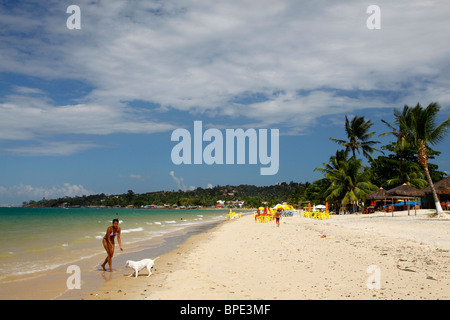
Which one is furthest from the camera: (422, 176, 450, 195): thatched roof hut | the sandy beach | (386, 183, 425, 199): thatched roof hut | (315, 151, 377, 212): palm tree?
(315, 151, 377, 212): palm tree

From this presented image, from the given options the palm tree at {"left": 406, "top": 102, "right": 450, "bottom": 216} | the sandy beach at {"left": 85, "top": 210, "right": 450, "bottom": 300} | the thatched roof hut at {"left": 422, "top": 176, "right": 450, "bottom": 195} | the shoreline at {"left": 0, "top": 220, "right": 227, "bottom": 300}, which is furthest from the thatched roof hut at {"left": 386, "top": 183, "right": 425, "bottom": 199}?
the shoreline at {"left": 0, "top": 220, "right": 227, "bottom": 300}

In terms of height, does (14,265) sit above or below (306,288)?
below

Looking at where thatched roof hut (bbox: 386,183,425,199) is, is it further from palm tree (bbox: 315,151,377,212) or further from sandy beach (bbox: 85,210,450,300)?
sandy beach (bbox: 85,210,450,300)

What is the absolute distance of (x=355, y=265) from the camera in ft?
27.4

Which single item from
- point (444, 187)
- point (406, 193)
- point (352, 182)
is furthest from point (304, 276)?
point (352, 182)

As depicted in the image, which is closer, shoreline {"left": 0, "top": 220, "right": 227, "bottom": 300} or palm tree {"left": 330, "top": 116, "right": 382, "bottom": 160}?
shoreline {"left": 0, "top": 220, "right": 227, "bottom": 300}

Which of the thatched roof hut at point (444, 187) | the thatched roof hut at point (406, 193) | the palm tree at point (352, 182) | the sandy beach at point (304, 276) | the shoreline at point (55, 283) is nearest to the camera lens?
the sandy beach at point (304, 276)

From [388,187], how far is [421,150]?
21.6 metres

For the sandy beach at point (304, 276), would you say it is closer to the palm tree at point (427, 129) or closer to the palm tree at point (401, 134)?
the palm tree at point (427, 129)

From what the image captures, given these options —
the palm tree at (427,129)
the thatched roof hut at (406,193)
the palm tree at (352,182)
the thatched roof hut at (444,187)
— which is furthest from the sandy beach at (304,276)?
the palm tree at (352,182)

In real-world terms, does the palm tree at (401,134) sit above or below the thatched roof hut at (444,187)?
above

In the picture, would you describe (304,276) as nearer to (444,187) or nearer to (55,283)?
(55,283)
